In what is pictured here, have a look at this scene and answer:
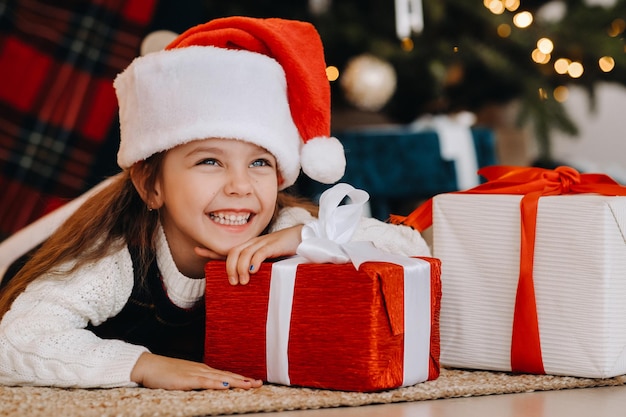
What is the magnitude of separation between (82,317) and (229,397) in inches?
11.4

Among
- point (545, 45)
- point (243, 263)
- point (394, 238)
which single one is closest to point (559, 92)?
point (545, 45)

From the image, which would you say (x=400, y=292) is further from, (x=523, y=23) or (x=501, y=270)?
(x=523, y=23)

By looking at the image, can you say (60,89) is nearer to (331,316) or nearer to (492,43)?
(492,43)

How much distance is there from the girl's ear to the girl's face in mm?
17

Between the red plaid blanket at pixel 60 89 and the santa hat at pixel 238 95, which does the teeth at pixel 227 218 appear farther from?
the red plaid blanket at pixel 60 89

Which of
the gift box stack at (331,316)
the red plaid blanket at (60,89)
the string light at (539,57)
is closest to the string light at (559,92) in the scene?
the string light at (539,57)

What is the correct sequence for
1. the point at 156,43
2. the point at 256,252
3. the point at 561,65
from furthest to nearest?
the point at 561,65 → the point at 156,43 → the point at 256,252

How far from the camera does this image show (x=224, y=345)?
109cm

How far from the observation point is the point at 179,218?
120 centimetres

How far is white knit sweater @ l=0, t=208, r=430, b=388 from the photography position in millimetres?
1069

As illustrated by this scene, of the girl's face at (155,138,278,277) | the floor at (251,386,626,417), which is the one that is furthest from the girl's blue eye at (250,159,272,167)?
the floor at (251,386,626,417)

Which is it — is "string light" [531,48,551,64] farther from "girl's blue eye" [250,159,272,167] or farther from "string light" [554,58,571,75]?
"girl's blue eye" [250,159,272,167]

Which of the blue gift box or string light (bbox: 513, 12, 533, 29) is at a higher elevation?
string light (bbox: 513, 12, 533, 29)

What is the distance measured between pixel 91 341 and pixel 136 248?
0.59ft
